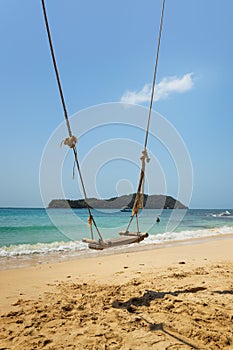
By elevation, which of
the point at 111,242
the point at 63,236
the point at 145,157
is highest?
the point at 145,157

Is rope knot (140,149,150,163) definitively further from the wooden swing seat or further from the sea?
the sea

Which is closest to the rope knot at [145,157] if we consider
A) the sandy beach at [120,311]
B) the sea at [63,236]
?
the sandy beach at [120,311]

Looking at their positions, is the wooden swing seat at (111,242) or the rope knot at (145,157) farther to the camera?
the rope knot at (145,157)

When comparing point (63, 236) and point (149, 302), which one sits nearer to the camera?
point (149, 302)

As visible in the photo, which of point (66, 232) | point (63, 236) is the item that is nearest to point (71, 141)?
point (63, 236)

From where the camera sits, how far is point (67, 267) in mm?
5484

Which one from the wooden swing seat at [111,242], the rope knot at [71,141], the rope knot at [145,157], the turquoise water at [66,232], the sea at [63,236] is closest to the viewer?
the rope knot at [71,141]

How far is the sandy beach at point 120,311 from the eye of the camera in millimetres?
2152

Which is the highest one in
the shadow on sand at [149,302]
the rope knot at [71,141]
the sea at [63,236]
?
the rope knot at [71,141]

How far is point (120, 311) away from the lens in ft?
8.91

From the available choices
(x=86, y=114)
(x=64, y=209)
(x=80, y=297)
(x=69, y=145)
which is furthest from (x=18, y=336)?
(x=64, y=209)

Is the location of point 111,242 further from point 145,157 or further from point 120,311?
point 145,157

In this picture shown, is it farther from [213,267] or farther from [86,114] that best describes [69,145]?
[86,114]

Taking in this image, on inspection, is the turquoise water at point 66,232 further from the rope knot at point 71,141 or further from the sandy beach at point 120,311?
the rope knot at point 71,141
